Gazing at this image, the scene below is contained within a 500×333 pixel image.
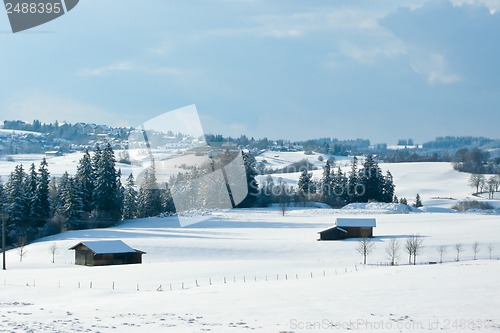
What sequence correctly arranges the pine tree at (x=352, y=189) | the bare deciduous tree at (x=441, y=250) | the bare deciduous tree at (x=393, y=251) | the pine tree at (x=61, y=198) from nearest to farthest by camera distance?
the bare deciduous tree at (x=393, y=251), the bare deciduous tree at (x=441, y=250), the pine tree at (x=61, y=198), the pine tree at (x=352, y=189)

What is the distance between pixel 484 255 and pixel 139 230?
3378 cm

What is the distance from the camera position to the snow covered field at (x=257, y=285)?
21.6m

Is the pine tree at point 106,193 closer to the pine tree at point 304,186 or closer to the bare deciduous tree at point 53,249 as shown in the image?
the bare deciduous tree at point 53,249

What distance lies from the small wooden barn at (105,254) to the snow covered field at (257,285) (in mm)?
1947

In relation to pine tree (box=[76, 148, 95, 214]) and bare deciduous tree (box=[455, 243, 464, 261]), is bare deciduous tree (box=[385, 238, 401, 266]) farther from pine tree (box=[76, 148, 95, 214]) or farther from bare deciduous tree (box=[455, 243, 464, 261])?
pine tree (box=[76, 148, 95, 214])

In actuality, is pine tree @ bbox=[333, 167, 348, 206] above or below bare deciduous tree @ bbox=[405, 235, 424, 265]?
above

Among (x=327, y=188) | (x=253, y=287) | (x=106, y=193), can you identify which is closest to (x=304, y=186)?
(x=327, y=188)

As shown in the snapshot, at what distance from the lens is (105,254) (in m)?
50.2

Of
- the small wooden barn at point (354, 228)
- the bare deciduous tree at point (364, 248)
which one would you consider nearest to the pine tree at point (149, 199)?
the small wooden barn at point (354, 228)

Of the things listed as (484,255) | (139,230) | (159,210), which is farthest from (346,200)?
(484,255)

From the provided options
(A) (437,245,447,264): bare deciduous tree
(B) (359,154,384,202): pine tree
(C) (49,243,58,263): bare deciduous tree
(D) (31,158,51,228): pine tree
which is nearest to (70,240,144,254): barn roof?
(C) (49,243,58,263): bare deciduous tree

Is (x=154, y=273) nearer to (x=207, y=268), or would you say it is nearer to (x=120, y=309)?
(x=207, y=268)

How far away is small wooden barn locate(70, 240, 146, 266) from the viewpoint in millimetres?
49938

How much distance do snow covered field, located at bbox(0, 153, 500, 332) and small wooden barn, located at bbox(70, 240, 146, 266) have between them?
1947mm
